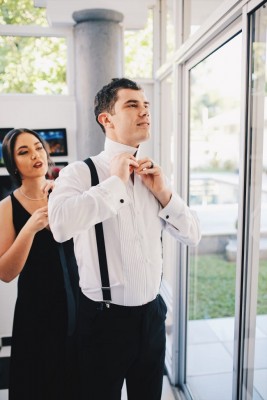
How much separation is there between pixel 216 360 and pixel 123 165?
2284 mm

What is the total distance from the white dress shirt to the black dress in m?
0.34

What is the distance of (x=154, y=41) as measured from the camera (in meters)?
3.18

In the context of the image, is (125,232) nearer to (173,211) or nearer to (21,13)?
(173,211)

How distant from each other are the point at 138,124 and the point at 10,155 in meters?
0.80

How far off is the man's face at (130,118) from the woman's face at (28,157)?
58 centimetres

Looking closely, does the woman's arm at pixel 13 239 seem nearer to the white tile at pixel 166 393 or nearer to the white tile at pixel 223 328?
the white tile at pixel 166 393

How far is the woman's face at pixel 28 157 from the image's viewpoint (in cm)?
174

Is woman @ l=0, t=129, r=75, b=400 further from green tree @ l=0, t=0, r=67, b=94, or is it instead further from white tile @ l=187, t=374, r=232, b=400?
green tree @ l=0, t=0, r=67, b=94

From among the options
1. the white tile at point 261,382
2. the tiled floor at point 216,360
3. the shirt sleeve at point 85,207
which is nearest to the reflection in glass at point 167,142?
the tiled floor at point 216,360

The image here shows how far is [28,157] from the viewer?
1.74m

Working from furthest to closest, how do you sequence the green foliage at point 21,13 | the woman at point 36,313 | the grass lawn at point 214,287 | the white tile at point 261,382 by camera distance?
the grass lawn at point 214,287 → the green foliage at point 21,13 → the woman at point 36,313 → the white tile at point 261,382

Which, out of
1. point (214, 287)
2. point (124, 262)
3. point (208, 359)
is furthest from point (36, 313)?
point (214, 287)

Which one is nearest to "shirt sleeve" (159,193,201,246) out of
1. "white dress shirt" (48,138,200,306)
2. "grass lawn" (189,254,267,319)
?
"white dress shirt" (48,138,200,306)

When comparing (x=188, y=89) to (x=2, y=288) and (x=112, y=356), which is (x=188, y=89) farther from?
(x=2, y=288)
